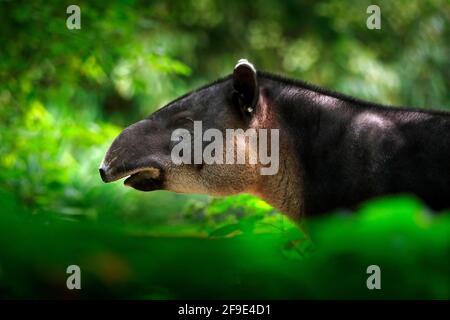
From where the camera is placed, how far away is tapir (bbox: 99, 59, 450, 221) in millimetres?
3439

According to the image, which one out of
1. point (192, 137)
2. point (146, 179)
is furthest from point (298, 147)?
point (146, 179)

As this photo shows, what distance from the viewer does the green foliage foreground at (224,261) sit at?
1028mm

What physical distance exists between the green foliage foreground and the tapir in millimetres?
2267

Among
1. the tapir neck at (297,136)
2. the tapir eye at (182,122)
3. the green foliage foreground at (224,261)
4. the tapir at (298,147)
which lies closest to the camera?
the green foliage foreground at (224,261)

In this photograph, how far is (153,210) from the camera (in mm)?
11719

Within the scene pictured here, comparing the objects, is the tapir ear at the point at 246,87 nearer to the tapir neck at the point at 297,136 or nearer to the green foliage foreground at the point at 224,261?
the tapir neck at the point at 297,136

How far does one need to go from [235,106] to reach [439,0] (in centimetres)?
1335

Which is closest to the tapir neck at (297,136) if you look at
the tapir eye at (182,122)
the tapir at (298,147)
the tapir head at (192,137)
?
the tapir at (298,147)

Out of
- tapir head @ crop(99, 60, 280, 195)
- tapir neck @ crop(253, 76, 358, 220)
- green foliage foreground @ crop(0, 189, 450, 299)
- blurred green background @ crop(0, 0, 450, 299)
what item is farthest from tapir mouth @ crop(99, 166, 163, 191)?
green foliage foreground @ crop(0, 189, 450, 299)

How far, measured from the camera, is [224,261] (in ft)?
3.70

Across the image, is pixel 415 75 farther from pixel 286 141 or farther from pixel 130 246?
pixel 130 246

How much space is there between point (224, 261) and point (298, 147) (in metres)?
2.76
